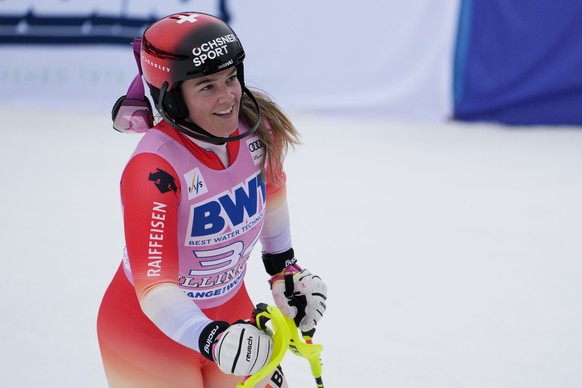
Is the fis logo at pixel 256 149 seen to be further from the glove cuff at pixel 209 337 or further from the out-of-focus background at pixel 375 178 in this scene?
the out-of-focus background at pixel 375 178

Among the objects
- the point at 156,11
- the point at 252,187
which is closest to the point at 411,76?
the point at 156,11

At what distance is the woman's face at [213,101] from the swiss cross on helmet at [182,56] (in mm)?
19

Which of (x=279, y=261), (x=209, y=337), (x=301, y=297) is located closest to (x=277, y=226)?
(x=279, y=261)

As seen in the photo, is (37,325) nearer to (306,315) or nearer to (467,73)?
(306,315)

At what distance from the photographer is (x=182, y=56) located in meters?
2.11

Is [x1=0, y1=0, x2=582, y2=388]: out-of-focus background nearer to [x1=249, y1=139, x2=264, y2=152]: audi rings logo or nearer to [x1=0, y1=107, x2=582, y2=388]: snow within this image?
[x1=0, y1=107, x2=582, y2=388]: snow

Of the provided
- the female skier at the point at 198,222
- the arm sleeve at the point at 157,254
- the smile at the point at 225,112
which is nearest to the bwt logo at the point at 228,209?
the female skier at the point at 198,222

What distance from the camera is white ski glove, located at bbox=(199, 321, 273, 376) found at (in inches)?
75.4

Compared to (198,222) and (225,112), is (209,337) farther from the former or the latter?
(225,112)

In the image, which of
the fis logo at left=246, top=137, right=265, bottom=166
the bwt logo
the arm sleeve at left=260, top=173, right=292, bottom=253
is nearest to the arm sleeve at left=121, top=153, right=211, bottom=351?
the bwt logo

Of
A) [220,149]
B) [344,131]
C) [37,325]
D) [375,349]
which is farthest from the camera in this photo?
[344,131]

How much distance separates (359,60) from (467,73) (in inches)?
42.8

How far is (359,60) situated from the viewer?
332 inches

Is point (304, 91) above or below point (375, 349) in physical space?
below
